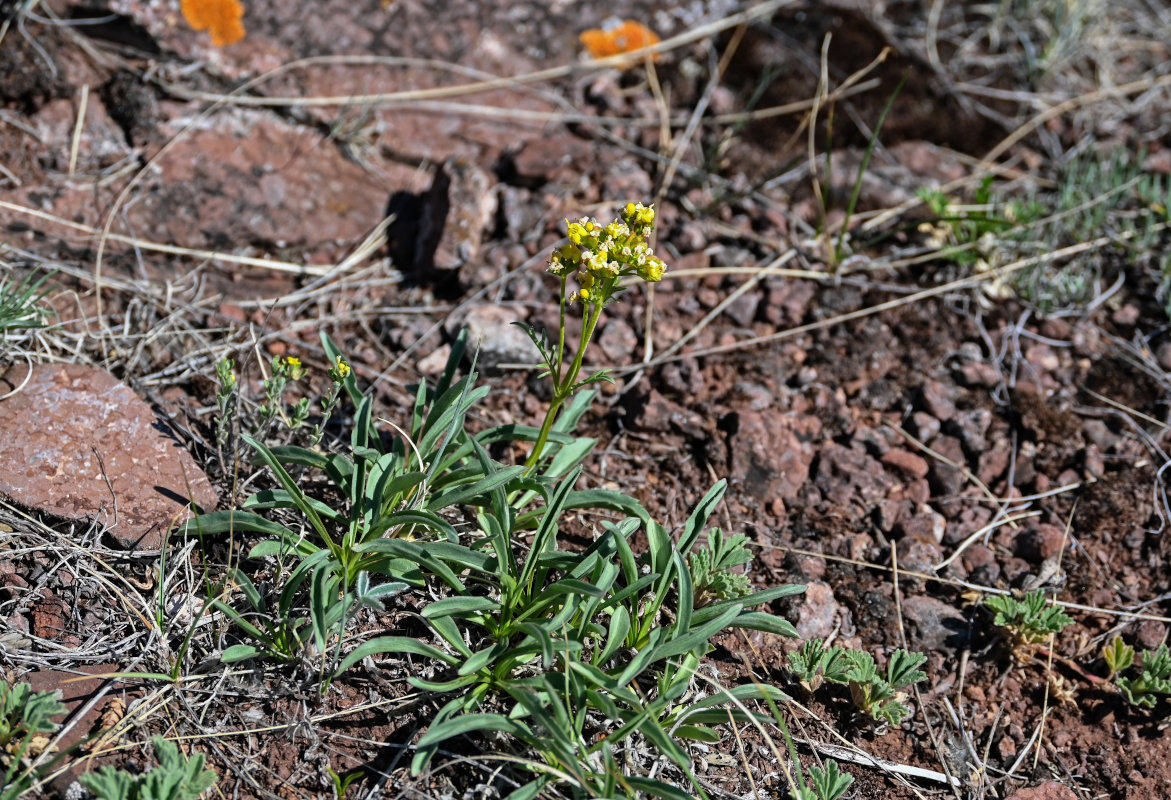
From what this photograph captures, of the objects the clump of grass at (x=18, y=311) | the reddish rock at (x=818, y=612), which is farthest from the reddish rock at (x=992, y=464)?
the clump of grass at (x=18, y=311)

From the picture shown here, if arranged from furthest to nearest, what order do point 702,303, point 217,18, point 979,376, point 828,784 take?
point 217,18
point 702,303
point 979,376
point 828,784

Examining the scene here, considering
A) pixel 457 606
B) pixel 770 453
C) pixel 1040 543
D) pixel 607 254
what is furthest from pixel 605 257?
pixel 1040 543

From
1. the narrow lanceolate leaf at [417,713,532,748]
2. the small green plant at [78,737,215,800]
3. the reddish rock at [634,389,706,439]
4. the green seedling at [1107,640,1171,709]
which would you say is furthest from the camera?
the reddish rock at [634,389,706,439]

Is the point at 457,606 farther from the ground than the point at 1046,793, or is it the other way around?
the point at 457,606

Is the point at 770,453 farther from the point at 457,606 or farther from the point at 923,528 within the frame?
the point at 457,606

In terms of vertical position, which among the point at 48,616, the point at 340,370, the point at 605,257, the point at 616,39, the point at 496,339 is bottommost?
the point at 48,616

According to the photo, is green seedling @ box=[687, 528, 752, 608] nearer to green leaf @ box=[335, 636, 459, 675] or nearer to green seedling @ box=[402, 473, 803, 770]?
green seedling @ box=[402, 473, 803, 770]

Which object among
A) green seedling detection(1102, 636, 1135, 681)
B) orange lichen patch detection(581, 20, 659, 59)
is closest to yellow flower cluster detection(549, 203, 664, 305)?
green seedling detection(1102, 636, 1135, 681)
